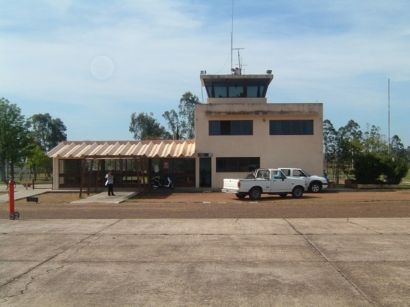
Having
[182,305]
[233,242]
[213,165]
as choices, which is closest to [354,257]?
[233,242]

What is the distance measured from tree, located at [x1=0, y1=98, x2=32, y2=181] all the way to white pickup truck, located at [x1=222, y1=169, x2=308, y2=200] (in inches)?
1155

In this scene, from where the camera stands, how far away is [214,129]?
33938 millimetres

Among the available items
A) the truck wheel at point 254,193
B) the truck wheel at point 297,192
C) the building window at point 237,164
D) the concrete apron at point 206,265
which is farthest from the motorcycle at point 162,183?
the concrete apron at point 206,265

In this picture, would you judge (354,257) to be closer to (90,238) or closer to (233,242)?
(233,242)

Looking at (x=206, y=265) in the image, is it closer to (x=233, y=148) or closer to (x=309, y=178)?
(x=309, y=178)

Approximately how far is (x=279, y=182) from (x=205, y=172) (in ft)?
30.5

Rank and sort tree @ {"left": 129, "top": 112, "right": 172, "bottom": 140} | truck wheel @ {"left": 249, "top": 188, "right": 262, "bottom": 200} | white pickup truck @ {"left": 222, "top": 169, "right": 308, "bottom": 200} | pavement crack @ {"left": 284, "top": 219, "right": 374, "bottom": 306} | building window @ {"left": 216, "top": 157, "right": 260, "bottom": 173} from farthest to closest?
1. tree @ {"left": 129, "top": 112, "right": 172, "bottom": 140}
2. building window @ {"left": 216, "top": 157, "right": 260, "bottom": 173}
3. truck wheel @ {"left": 249, "top": 188, "right": 262, "bottom": 200}
4. white pickup truck @ {"left": 222, "top": 169, "right": 308, "bottom": 200}
5. pavement crack @ {"left": 284, "top": 219, "right": 374, "bottom": 306}

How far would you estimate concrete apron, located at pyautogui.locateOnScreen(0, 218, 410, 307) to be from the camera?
6676mm

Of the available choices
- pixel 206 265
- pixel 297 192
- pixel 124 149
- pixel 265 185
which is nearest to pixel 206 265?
pixel 206 265

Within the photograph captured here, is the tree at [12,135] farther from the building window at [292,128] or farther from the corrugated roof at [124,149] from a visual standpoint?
the building window at [292,128]

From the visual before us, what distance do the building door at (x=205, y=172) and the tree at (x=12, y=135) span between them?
22.5m

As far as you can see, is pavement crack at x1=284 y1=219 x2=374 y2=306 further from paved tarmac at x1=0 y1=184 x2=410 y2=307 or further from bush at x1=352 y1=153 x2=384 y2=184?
bush at x1=352 y1=153 x2=384 y2=184

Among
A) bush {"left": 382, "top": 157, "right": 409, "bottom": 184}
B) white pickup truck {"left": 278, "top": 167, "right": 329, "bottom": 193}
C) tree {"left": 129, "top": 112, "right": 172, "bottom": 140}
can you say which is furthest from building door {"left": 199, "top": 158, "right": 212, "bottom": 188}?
tree {"left": 129, "top": 112, "right": 172, "bottom": 140}

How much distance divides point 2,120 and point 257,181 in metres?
33.0
